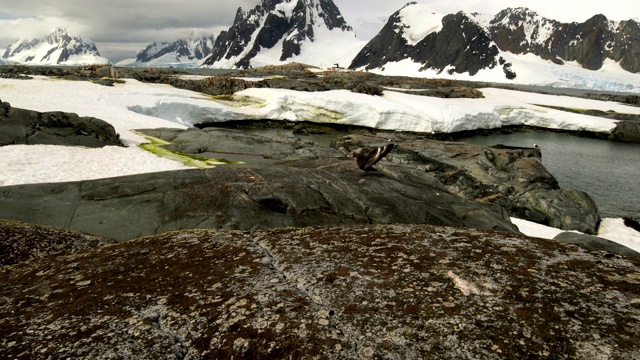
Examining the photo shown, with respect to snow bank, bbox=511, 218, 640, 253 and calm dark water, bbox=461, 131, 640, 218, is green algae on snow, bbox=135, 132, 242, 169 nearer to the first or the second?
snow bank, bbox=511, 218, 640, 253

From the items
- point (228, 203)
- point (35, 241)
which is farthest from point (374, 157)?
point (35, 241)

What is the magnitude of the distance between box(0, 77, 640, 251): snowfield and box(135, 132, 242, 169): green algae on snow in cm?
80

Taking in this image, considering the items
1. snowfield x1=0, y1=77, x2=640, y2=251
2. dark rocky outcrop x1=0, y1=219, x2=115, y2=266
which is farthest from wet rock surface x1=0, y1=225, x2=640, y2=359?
snowfield x1=0, y1=77, x2=640, y2=251

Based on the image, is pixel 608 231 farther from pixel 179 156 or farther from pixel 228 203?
pixel 179 156

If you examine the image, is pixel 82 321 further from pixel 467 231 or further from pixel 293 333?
pixel 467 231

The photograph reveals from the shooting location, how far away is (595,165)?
4275 centimetres

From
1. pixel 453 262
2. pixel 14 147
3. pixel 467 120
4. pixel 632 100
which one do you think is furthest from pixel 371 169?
pixel 632 100

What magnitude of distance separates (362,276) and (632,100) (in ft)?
459

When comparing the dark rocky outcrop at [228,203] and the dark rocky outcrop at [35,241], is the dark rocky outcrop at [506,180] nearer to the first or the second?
the dark rocky outcrop at [228,203]

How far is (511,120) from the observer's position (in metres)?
68.1

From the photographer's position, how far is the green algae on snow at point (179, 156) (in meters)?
23.8

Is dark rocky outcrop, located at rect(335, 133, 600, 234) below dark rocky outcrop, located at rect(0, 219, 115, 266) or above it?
below

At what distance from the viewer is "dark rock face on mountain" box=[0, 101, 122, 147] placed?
2500cm

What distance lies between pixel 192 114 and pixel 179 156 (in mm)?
27070
